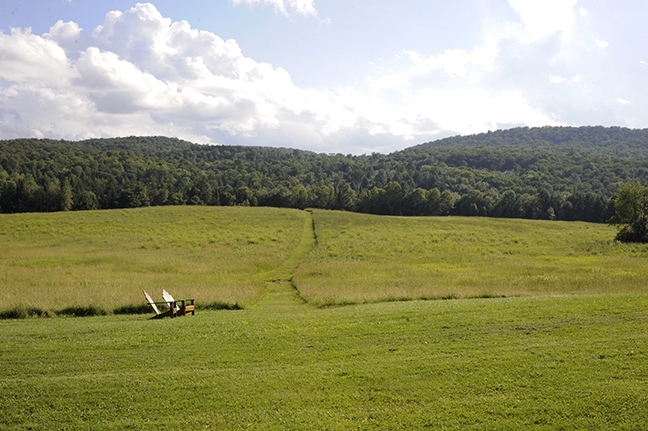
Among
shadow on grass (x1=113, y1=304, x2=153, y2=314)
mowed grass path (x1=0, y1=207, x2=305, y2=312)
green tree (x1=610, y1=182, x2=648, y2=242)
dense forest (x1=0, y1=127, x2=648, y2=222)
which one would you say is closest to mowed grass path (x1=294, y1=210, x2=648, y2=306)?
green tree (x1=610, y1=182, x2=648, y2=242)

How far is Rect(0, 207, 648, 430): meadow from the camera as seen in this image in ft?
28.8

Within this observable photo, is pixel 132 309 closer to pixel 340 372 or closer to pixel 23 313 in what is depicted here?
pixel 23 313

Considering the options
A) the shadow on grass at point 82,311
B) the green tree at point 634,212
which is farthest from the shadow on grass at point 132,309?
the green tree at point 634,212

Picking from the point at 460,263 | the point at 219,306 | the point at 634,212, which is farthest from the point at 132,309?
the point at 634,212

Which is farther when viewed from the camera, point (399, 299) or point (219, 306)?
point (399, 299)

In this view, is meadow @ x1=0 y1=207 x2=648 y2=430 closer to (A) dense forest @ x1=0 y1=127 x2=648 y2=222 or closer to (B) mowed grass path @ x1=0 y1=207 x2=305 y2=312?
(B) mowed grass path @ x1=0 y1=207 x2=305 y2=312

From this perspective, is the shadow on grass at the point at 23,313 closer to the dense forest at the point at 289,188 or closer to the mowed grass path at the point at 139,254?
the mowed grass path at the point at 139,254

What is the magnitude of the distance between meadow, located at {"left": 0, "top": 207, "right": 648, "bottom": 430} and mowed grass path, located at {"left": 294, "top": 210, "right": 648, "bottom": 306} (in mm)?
296

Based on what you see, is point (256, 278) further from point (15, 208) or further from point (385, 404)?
point (15, 208)

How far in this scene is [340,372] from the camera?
1057 cm

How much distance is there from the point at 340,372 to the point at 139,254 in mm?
34107

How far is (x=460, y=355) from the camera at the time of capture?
11.4 m

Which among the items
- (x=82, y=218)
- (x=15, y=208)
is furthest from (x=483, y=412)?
(x=15, y=208)

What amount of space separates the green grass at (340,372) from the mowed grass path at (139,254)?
5.53 metres
